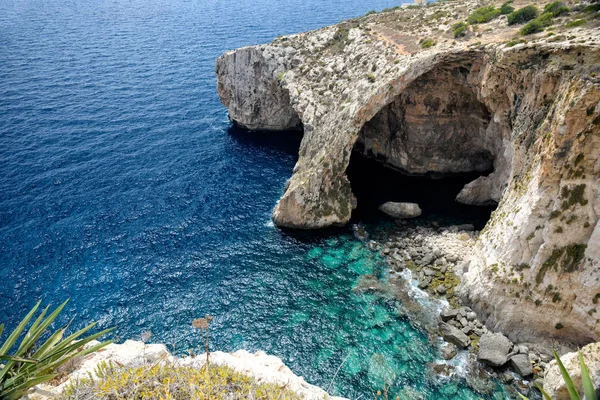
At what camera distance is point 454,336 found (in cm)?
3316

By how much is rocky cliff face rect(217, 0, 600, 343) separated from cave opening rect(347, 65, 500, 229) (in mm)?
188

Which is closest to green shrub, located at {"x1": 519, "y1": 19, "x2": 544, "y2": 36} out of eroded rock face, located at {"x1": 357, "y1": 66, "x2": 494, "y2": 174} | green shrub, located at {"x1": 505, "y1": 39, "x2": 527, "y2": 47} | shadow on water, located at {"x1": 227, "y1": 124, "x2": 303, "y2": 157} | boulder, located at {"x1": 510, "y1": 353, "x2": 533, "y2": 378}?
green shrub, located at {"x1": 505, "y1": 39, "x2": 527, "y2": 47}

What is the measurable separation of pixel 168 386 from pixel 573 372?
2365cm

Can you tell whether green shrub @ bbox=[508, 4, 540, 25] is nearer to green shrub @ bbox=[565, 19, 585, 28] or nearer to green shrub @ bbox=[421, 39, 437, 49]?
green shrub @ bbox=[421, 39, 437, 49]

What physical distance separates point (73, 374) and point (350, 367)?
798 inches

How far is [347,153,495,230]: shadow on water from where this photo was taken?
160ft

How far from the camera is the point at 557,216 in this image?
29469 millimetres

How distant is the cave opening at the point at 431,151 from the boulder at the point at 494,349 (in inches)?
681

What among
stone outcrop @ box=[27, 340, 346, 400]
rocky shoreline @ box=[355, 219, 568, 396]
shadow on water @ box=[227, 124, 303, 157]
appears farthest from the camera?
shadow on water @ box=[227, 124, 303, 157]

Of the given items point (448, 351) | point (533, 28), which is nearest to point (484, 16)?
point (533, 28)

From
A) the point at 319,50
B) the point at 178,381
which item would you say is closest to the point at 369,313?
the point at 178,381

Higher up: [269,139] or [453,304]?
[269,139]

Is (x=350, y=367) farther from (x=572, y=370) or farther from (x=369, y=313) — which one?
(x=572, y=370)

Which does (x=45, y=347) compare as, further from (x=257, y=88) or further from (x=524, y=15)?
(x=257, y=88)
